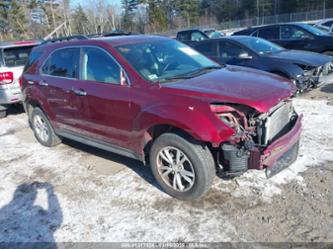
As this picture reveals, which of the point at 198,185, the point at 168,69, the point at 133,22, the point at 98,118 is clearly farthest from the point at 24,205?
the point at 133,22

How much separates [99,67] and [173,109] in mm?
1443

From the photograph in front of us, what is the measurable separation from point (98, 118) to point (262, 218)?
2.41 metres

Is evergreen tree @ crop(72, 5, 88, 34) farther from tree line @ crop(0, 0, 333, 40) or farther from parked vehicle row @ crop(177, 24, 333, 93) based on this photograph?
parked vehicle row @ crop(177, 24, 333, 93)

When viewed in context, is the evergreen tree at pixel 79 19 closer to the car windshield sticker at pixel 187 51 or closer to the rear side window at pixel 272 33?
the rear side window at pixel 272 33

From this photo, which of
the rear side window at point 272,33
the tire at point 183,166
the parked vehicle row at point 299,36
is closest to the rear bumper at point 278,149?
the tire at point 183,166

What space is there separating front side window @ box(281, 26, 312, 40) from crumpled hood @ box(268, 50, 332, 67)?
2976 millimetres

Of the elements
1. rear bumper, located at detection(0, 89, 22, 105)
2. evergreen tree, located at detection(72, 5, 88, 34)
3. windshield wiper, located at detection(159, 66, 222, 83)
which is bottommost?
rear bumper, located at detection(0, 89, 22, 105)

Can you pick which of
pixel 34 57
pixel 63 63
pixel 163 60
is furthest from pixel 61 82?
pixel 163 60

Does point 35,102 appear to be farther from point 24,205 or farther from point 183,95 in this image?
point 183,95

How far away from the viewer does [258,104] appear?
11.2 feet

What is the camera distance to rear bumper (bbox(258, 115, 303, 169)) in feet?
11.4

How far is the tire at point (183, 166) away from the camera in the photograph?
3.62 metres

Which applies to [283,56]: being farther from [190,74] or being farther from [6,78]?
[6,78]

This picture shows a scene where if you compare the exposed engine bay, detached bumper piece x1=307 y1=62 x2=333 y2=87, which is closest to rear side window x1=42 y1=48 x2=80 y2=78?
the exposed engine bay
